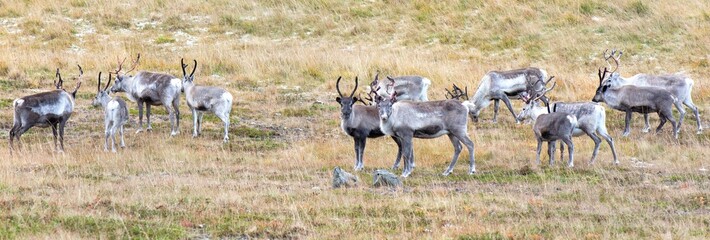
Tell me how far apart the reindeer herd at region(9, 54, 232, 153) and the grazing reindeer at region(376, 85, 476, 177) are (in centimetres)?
490

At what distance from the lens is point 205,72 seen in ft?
92.4

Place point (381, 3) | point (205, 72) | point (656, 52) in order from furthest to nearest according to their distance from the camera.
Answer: point (381, 3)
point (656, 52)
point (205, 72)

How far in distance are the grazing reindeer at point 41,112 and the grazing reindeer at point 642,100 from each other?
10.9 m

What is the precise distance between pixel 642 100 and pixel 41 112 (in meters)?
11.7

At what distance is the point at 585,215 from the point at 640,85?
32.1ft

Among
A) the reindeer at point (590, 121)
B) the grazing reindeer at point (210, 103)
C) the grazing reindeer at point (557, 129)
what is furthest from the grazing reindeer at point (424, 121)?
the grazing reindeer at point (210, 103)

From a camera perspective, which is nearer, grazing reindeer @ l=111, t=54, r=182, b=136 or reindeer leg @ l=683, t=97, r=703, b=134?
reindeer leg @ l=683, t=97, r=703, b=134

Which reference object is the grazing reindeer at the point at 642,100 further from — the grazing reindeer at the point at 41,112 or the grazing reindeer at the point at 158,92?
the grazing reindeer at the point at 41,112

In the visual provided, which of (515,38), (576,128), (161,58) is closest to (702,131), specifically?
(576,128)

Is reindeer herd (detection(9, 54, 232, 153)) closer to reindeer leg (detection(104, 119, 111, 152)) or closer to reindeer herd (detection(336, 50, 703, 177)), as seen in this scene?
reindeer leg (detection(104, 119, 111, 152))

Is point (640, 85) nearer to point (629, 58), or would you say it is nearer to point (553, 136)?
point (553, 136)

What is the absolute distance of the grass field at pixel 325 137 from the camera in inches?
503

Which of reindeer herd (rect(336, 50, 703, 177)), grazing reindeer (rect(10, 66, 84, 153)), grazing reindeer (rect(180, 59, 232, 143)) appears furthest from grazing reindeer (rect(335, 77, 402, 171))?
grazing reindeer (rect(10, 66, 84, 153))

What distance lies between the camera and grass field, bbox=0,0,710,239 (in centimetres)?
1277
